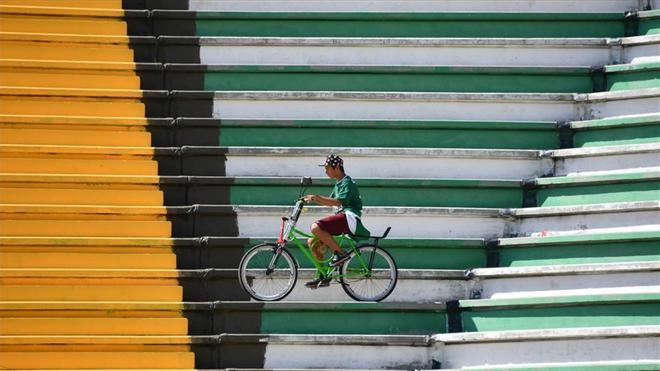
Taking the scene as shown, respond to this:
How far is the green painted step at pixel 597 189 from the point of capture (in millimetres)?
12195

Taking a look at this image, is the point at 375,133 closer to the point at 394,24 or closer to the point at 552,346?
the point at 394,24

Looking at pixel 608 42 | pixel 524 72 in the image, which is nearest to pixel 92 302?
pixel 524 72

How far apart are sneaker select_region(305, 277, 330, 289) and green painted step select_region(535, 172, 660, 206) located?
2249 mm

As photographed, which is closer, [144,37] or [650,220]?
[650,220]

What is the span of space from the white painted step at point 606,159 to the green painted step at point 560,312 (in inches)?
60.8

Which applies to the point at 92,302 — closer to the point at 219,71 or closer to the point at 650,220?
the point at 219,71

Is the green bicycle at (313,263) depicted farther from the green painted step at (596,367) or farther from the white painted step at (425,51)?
the white painted step at (425,51)

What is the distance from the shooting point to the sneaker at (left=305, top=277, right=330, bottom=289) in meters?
11.6

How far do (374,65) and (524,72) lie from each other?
4.84ft

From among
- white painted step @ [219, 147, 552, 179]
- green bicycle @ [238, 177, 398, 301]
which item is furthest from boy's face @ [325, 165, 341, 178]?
white painted step @ [219, 147, 552, 179]

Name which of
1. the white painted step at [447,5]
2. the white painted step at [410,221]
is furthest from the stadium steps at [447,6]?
the white painted step at [410,221]

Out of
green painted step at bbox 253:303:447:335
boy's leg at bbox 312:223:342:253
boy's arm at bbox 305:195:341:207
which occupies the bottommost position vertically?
green painted step at bbox 253:303:447:335

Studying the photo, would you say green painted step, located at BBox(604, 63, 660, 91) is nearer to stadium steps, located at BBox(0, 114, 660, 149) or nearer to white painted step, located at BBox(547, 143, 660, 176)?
stadium steps, located at BBox(0, 114, 660, 149)

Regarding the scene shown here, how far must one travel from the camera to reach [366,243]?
38.8 ft
